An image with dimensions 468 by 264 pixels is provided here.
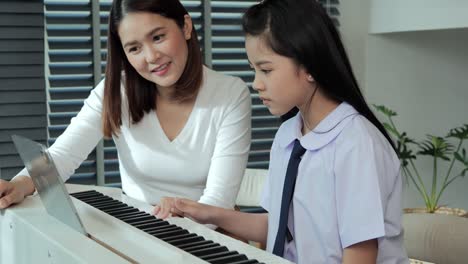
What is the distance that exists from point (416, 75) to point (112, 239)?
3.15 m

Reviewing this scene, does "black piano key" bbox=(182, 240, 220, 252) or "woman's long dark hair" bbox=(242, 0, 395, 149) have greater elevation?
"woman's long dark hair" bbox=(242, 0, 395, 149)

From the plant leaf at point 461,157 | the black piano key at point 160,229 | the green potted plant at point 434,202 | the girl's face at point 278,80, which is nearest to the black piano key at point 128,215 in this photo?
the black piano key at point 160,229

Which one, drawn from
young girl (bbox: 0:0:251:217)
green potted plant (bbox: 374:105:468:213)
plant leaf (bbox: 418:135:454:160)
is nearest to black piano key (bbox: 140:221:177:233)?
young girl (bbox: 0:0:251:217)

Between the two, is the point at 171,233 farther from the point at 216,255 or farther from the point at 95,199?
the point at 95,199

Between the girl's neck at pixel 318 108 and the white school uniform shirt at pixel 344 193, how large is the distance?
0.03 meters

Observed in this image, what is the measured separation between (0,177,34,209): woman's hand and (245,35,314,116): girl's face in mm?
608

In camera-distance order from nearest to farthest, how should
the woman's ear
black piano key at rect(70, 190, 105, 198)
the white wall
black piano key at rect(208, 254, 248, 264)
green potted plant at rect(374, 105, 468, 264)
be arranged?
black piano key at rect(208, 254, 248, 264), black piano key at rect(70, 190, 105, 198), the woman's ear, green potted plant at rect(374, 105, 468, 264), the white wall

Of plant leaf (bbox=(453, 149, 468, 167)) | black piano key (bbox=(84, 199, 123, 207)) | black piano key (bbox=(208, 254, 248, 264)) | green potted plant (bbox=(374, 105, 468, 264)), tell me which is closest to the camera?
black piano key (bbox=(208, 254, 248, 264))

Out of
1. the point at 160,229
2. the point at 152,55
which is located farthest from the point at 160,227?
the point at 152,55

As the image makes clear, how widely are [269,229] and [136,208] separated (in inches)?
11.9

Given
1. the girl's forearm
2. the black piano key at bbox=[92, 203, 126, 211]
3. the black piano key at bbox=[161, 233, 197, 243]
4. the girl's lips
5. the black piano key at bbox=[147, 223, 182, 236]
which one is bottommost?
the girl's forearm

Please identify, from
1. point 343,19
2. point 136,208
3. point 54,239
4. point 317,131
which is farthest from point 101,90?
point 343,19

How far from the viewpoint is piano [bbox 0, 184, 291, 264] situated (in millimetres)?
1165

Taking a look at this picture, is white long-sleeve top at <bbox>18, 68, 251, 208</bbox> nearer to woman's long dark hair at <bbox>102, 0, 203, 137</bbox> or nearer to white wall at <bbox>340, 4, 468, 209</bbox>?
woman's long dark hair at <bbox>102, 0, 203, 137</bbox>
